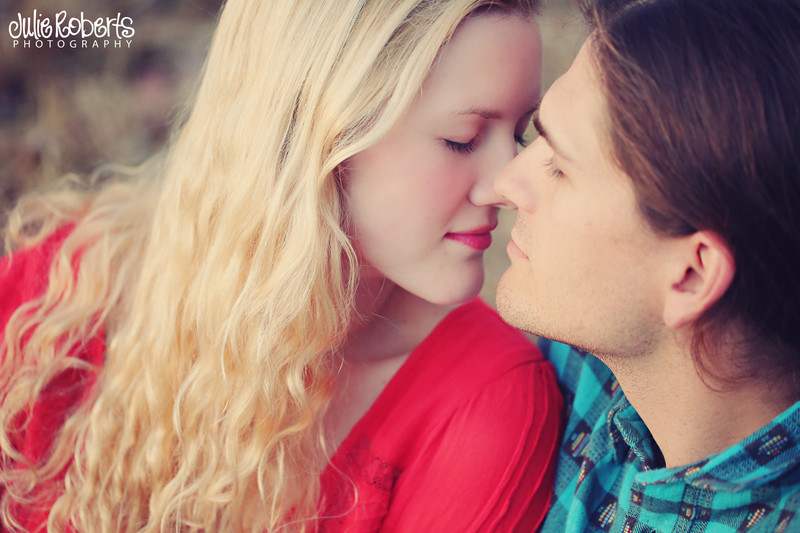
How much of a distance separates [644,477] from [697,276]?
1.45 ft

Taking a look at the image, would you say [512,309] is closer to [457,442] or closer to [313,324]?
[457,442]

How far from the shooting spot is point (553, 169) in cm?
151

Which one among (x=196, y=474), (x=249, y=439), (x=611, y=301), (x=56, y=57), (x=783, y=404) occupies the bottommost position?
(x=196, y=474)

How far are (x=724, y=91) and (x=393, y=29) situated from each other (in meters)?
0.72

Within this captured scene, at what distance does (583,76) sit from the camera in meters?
1.41

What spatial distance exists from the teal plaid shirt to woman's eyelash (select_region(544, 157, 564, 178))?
0.56m

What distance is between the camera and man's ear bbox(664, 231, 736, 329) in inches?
50.6

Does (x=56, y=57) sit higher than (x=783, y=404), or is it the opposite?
(x=56, y=57)

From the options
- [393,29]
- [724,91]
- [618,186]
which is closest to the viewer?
[724,91]

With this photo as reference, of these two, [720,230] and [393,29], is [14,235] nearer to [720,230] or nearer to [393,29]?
[393,29]

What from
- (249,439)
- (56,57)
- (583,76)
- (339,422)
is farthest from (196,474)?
(56,57)

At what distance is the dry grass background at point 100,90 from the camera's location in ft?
10.6

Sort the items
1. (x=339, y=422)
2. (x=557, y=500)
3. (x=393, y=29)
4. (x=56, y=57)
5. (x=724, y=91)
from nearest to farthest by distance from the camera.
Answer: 1. (x=724, y=91)
2. (x=393, y=29)
3. (x=557, y=500)
4. (x=339, y=422)
5. (x=56, y=57)

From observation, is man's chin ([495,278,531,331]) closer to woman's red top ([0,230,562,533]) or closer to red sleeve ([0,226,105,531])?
woman's red top ([0,230,562,533])
